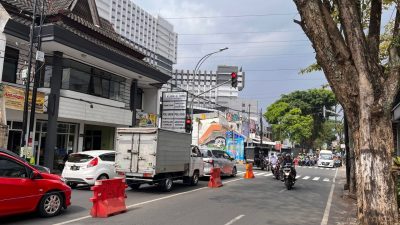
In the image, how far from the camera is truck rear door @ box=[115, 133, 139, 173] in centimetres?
1506

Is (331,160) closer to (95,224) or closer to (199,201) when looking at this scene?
(199,201)

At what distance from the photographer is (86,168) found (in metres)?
15.4

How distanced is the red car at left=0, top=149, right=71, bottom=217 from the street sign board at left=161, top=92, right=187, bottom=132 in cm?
1997

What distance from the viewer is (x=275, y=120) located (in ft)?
235

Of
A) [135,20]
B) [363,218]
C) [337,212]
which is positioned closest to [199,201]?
[337,212]

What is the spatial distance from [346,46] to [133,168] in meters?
9.63

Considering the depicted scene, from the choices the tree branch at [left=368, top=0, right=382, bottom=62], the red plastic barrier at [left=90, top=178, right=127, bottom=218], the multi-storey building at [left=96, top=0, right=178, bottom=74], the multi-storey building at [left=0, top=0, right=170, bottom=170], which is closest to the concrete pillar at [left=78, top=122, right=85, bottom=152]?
the multi-storey building at [left=0, top=0, right=170, bottom=170]

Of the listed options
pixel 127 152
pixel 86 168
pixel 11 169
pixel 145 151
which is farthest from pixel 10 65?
pixel 11 169

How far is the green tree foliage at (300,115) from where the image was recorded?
66938 millimetres

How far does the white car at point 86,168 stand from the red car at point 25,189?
5.32 meters

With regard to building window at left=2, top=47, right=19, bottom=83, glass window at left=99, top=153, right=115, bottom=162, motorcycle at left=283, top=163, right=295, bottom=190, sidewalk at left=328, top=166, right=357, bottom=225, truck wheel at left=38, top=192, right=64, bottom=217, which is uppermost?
building window at left=2, top=47, right=19, bottom=83

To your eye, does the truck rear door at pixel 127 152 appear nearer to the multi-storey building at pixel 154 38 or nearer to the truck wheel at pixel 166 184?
the truck wheel at pixel 166 184

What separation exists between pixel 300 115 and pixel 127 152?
2292 inches

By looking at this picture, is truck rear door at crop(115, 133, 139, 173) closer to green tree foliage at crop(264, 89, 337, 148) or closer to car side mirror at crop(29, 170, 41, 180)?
car side mirror at crop(29, 170, 41, 180)
